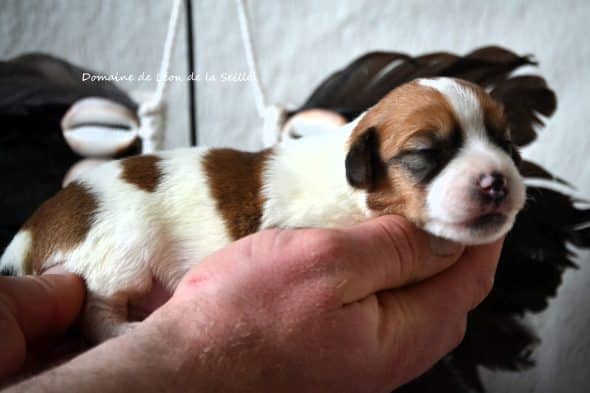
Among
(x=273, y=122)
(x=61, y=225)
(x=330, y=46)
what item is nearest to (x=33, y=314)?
(x=61, y=225)

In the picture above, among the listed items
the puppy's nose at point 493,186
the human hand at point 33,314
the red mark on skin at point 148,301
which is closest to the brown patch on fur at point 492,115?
the puppy's nose at point 493,186

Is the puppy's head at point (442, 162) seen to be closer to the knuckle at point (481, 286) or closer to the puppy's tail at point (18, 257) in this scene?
the knuckle at point (481, 286)

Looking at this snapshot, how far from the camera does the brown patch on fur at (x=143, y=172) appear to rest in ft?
4.02

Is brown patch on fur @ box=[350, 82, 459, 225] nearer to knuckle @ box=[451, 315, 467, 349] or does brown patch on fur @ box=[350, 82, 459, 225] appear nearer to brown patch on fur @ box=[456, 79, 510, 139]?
brown patch on fur @ box=[456, 79, 510, 139]

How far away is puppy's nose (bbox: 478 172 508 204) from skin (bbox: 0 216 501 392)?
0.16m

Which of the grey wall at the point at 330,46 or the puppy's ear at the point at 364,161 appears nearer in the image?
the puppy's ear at the point at 364,161

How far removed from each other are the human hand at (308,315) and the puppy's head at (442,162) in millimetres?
79

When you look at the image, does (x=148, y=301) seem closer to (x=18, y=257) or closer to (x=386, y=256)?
(x=18, y=257)

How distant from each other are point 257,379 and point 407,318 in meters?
0.34

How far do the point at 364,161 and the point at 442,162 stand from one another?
6.1 inches

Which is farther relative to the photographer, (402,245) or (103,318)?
(103,318)

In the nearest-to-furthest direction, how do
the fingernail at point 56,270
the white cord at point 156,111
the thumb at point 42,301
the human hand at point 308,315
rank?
the human hand at point 308,315 < the thumb at point 42,301 < the fingernail at point 56,270 < the white cord at point 156,111

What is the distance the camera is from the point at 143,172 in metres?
1.24

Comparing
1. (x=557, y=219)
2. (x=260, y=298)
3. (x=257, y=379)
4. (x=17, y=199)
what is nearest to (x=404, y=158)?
(x=260, y=298)
